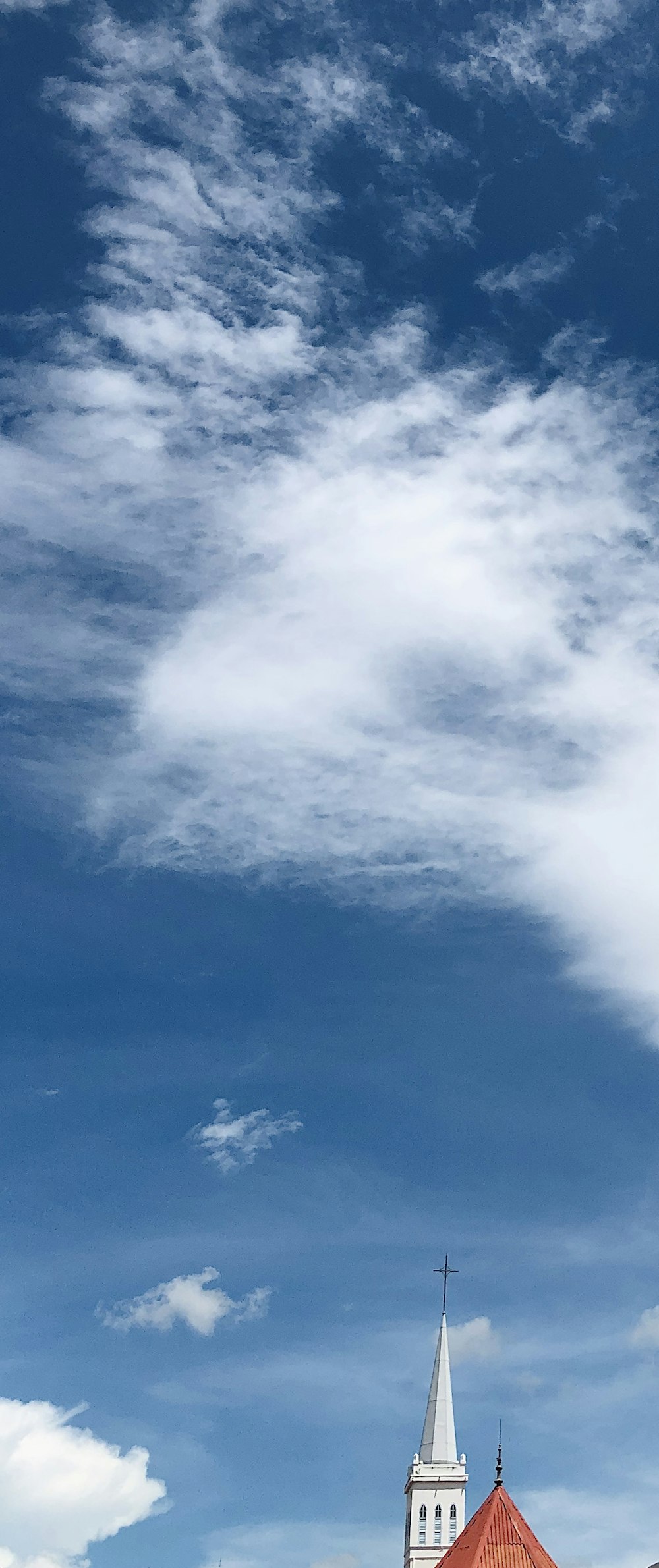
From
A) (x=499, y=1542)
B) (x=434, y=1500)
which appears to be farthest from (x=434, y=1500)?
(x=499, y=1542)

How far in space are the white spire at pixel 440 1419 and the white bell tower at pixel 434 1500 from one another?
0.23 ft

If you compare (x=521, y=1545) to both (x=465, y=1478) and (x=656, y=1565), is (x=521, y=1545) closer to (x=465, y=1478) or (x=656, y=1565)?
(x=656, y=1565)

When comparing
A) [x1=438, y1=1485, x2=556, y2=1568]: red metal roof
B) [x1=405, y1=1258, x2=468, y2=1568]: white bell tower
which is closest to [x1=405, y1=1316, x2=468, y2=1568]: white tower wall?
[x1=405, y1=1258, x2=468, y2=1568]: white bell tower

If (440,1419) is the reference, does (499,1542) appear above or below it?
below

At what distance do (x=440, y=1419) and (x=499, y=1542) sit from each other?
158ft

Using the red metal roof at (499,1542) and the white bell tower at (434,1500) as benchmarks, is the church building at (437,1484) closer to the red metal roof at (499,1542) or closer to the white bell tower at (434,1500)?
the white bell tower at (434,1500)

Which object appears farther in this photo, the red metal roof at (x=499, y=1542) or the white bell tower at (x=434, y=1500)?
the white bell tower at (x=434, y=1500)

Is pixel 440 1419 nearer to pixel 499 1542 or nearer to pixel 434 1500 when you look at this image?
pixel 434 1500

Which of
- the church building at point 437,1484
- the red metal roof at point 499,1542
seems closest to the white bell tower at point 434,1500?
the church building at point 437,1484

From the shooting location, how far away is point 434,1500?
511ft

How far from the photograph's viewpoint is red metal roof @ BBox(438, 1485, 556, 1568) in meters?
110

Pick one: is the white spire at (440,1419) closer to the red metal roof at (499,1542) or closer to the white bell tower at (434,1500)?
the white bell tower at (434,1500)

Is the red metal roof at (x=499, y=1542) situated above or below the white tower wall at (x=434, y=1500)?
below

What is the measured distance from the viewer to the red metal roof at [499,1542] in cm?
11044
